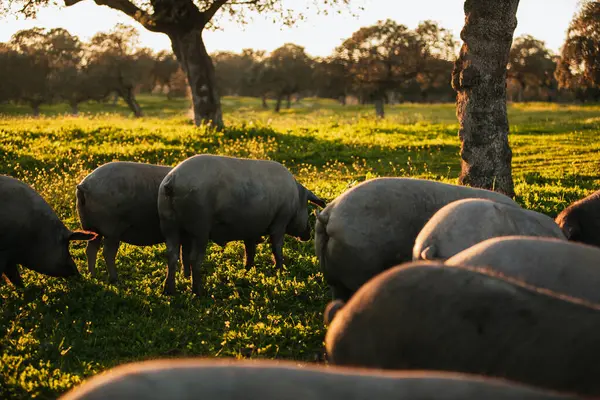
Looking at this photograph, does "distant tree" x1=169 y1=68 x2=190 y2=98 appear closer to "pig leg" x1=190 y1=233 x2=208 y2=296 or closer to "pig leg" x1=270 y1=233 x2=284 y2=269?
"pig leg" x1=270 y1=233 x2=284 y2=269

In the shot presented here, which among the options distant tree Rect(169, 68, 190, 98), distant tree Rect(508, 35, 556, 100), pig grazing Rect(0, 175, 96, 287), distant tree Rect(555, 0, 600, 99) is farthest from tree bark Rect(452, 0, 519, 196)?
distant tree Rect(169, 68, 190, 98)

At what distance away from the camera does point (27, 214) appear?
279 inches

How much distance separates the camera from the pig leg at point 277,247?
8.16m

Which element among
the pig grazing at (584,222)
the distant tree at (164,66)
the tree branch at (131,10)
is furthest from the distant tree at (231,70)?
the pig grazing at (584,222)

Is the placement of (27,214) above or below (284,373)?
below

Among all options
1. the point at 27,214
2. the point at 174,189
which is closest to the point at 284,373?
the point at 174,189

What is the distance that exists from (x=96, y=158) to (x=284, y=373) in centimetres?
1533

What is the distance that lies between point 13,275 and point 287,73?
2274 inches

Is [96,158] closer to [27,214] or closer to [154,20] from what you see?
[154,20]

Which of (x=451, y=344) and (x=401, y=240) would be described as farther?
(x=401, y=240)

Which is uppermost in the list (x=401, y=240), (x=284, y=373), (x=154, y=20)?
(x=154, y=20)

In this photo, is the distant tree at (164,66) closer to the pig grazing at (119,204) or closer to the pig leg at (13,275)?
the pig grazing at (119,204)

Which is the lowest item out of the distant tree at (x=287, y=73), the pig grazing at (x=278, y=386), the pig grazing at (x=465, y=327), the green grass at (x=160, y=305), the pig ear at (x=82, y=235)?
the green grass at (x=160, y=305)

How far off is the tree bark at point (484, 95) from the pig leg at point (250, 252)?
392 cm
